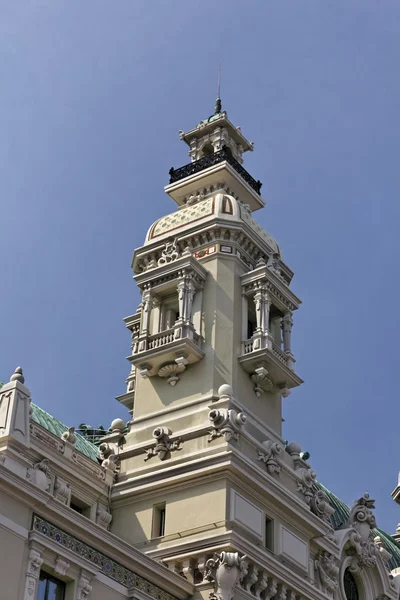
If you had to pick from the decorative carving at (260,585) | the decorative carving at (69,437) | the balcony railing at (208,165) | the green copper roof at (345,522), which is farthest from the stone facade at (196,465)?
the green copper roof at (345,522)

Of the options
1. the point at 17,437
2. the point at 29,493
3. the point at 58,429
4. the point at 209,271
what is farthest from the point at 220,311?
the point at 29,493

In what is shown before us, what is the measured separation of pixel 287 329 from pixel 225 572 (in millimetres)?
12990

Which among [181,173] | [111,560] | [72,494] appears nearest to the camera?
[111,560]

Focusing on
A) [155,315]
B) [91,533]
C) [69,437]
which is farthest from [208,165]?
[91,533]

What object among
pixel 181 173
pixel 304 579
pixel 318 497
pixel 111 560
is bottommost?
pixel 111 560

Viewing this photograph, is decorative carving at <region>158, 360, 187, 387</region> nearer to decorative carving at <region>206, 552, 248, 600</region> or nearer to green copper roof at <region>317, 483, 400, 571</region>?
decorative carving at <region>206, 552, 248, 600</region>

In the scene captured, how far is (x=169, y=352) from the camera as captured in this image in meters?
43.6

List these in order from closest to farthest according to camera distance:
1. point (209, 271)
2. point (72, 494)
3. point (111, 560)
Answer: point (111, 560)
point (72, 494)
point (209, 271)

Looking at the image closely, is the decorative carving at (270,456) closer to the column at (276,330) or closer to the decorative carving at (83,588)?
the column at (276,330)

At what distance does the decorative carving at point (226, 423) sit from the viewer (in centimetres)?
4044

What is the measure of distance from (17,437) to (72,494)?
6141 mm

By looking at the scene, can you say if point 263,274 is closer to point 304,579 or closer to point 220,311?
point 220,311

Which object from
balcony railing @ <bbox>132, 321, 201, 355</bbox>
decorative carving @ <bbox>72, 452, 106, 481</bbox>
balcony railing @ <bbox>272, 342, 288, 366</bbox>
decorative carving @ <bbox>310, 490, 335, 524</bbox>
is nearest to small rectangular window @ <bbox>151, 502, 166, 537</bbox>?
decorative carving @ <bbox>72, 452, 106, 481</bbox>

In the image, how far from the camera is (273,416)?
45031 millimetres
